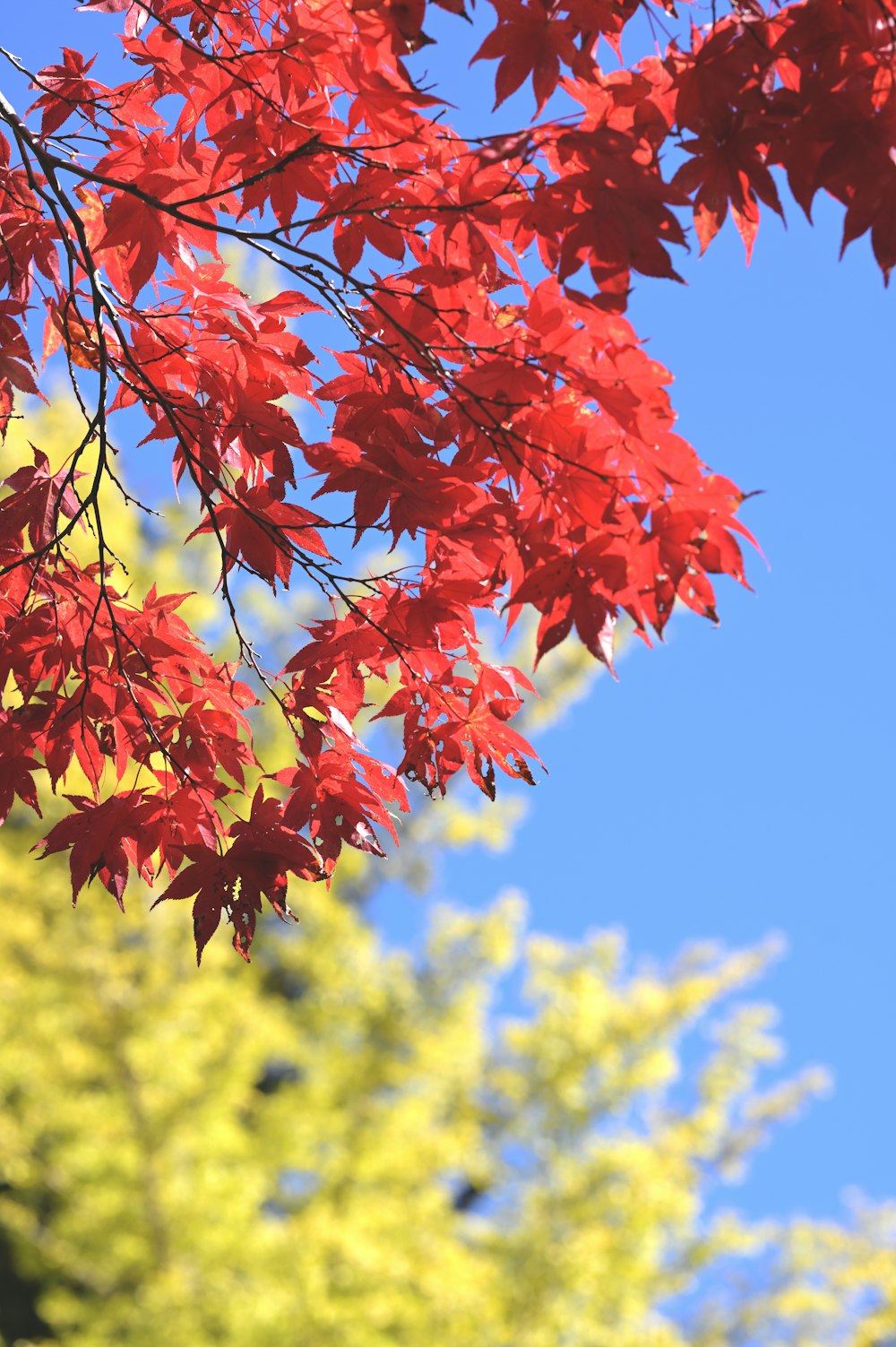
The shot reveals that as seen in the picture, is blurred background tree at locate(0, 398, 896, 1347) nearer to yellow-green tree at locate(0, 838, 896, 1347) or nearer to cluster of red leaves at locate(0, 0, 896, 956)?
yellow-green tree at locate(0, 838, 896, 1347)

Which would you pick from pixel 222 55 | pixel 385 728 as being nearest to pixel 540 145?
pixel 222 55

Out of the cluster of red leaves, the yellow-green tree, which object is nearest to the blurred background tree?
the yellow-green tree

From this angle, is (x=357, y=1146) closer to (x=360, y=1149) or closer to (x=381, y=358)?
(x=360, y=1149)

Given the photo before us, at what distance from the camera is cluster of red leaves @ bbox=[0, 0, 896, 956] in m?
1.39

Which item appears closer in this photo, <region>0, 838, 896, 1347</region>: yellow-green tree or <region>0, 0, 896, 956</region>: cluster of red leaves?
<region>0, 0, 896, 956</region>: cluster of red leaves

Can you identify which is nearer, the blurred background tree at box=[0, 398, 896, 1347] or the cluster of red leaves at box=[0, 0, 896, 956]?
the cluster of red leaves at box=[0, 0, 896, 956]

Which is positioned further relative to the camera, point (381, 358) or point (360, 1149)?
point (360, 1149)

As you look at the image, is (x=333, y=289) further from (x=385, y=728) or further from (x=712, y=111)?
(x=385, y=728)

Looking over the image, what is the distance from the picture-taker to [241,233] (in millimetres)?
1567

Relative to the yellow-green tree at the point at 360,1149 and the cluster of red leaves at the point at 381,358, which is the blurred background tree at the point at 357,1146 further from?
the cluster of red leaves at the point at 381,358

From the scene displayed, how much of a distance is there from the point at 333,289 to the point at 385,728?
29.7 feet

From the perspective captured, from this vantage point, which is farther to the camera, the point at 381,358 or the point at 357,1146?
the point at 357,1146

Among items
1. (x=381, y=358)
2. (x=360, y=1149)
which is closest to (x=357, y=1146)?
(x=360, y=1149)

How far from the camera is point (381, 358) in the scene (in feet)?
5.59
